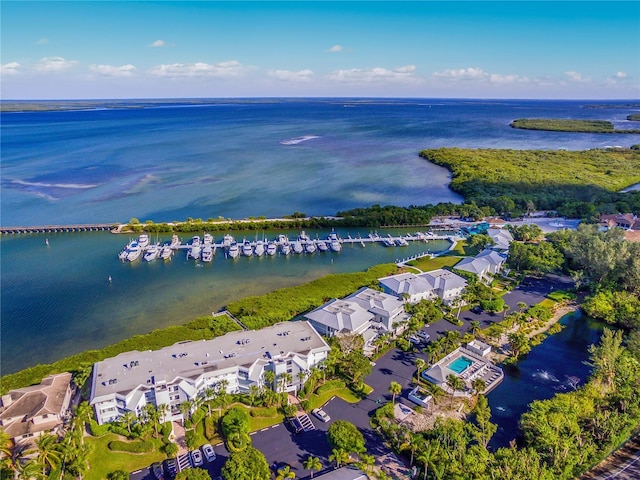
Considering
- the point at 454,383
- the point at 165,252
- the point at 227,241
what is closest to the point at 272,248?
the point at 227,241

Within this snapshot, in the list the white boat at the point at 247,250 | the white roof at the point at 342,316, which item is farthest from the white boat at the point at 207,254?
the white roof at the point at 342,316

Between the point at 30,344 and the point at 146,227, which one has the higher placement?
the point at 146,227

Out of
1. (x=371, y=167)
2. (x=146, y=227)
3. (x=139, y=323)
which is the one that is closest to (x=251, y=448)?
(x=139, y=323)

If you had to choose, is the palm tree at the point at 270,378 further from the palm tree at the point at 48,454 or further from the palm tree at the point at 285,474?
the palm tree at the point at 48,454

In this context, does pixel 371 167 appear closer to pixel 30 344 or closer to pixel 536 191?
pixel 536 191

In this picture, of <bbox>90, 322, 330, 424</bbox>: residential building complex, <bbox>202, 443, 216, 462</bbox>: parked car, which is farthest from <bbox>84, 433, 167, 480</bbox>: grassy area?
<bbox>202, 443, 216, 462</bbox>: parked car

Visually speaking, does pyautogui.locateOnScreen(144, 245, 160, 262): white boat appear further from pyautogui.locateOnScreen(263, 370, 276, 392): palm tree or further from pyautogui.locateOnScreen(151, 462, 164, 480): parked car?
pyautogui.locateOnScreen(151, 462, 164, 480): parked car
